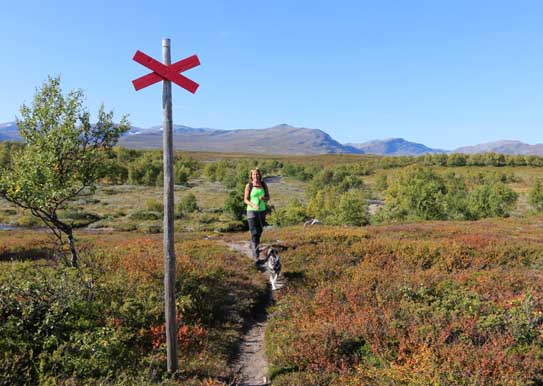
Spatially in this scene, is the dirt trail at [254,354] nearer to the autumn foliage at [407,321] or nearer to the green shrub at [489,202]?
the autumn foliage at [407,321]

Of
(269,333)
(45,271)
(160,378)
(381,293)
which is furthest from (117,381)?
(381,293)

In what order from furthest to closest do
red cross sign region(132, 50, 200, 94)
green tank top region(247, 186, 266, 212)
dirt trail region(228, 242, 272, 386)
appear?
green tank top region(247, 186, 266, 212), dirt trail region(228, 242, 272, 386), red cross sign region(132, 50, 200, 94)

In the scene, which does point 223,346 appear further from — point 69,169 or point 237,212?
point 237,212

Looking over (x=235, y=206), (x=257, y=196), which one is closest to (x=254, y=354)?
(x=257, y=196)

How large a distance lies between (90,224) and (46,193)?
47.0 meters

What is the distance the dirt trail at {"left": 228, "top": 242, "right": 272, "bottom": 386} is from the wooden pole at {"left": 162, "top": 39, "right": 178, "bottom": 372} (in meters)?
1.45

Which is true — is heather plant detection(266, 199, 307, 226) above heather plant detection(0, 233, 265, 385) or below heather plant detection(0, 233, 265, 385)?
below

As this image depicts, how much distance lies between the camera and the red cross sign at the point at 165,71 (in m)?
5.61

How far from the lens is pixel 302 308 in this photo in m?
9.61

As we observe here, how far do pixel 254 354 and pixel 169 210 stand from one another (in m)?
4.08

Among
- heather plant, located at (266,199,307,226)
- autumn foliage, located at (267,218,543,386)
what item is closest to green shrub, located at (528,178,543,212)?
heather plant, located at (266,199,307,226)

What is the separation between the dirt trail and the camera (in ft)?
23.3

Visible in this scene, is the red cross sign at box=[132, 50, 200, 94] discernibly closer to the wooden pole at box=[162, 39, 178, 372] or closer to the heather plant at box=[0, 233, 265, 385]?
the wooden pole at box=[162, 39, 178, 372]

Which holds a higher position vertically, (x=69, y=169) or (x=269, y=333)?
(x=69, y=169)
